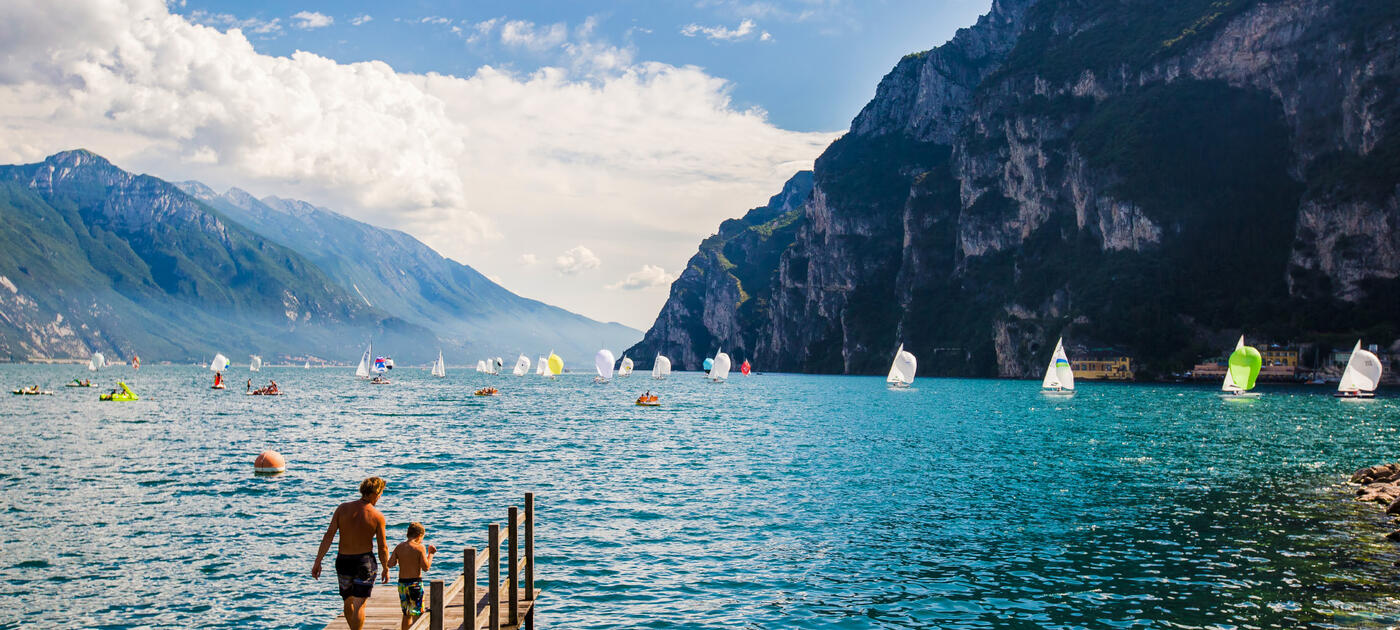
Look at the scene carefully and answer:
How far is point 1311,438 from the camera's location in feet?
217

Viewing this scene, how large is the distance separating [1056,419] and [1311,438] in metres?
25.2

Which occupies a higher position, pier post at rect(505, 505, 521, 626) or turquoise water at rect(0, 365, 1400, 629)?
pier post at rect(505, 505, 521, 626)

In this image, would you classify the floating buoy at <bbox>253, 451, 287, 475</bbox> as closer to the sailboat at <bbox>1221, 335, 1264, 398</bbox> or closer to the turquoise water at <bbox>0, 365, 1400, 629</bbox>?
the turquoise water at <bbox>0, 365, 1400, 629</bbox>

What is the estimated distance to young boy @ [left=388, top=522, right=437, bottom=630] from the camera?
16.1 metres

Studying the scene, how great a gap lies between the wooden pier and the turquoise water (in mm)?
2424

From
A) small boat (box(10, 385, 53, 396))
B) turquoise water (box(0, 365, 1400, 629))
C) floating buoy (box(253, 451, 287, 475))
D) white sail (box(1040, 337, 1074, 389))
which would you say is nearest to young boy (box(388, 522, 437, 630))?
turquoise water (box(0, 365, 1400, 629))

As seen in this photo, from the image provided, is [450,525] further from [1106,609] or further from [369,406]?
[369,406]

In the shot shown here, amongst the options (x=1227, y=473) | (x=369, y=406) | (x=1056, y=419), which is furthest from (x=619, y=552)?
(x=369, y=406)

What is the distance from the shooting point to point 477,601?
1842 centimetres

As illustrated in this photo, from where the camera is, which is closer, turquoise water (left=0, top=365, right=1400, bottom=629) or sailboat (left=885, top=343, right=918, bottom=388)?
turquoise water (left=0, top=365, right=1400, bottom=629)

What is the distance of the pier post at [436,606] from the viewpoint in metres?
14.3

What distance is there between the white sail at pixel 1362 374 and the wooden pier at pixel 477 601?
133 metres

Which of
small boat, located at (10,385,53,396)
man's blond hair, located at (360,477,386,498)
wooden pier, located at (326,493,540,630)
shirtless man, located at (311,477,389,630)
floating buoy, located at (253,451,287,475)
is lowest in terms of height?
small boat, located at (10,385,53,396)

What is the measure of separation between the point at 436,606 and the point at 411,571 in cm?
198
